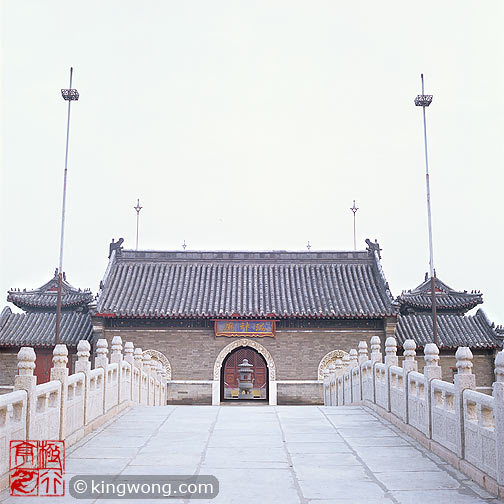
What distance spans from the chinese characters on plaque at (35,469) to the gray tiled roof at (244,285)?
14429mm

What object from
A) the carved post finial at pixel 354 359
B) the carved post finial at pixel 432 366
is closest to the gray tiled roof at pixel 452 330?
the carved post finial at pixel 354 359

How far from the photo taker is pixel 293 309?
2158 cm

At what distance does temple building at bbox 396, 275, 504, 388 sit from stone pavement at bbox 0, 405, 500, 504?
39.5 ft

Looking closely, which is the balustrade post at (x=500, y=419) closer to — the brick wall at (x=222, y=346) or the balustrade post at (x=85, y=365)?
the balustrade post at (x=85, y=365)

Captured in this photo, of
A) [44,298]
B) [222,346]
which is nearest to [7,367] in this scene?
[44,298]

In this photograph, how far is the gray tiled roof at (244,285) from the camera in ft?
70.2

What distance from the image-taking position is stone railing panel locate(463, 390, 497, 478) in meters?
5.62

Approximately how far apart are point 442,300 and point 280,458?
63.3 ft

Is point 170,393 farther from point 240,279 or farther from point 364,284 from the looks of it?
point 364,284

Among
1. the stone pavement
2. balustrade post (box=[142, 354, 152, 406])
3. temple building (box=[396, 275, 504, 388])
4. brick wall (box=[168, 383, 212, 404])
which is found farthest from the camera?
temple building (box=[396, 275, 504, 388])

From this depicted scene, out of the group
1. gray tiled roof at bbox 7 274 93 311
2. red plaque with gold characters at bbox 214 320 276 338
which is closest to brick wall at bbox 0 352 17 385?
gray tiled roof at bbox 7 274 93 311

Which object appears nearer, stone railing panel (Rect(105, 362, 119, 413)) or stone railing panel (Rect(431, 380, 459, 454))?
stone railing panel (Rect(431, 380, 459, 454))

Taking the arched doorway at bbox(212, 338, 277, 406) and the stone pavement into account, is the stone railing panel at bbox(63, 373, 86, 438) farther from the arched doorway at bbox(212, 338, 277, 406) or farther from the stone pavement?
the arched doorway at bbox(212, 338, 277, 406)

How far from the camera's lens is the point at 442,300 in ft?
81.7
